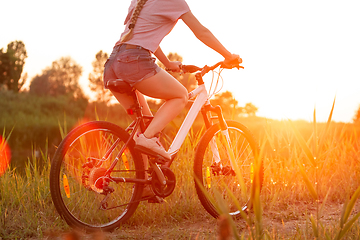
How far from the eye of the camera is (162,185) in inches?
109

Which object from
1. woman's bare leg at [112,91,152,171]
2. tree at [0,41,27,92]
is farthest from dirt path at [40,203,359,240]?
tree at [0,41,27,92]

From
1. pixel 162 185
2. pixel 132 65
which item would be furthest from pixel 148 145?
pixel 132 65

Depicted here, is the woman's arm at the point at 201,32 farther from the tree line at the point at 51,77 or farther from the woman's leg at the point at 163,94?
the tree line at the point at 51,77

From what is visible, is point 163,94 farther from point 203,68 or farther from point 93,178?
point 93,178

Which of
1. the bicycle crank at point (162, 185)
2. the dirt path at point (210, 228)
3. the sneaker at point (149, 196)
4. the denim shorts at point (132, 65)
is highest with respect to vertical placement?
the denim shorts at point (132, 65)

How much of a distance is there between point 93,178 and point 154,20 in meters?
1.24

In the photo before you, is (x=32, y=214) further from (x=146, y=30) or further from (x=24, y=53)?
(x=24, y=53)

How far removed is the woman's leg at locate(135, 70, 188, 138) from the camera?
252cm

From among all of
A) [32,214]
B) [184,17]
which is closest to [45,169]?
[32,214]

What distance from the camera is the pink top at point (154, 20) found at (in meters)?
2.48

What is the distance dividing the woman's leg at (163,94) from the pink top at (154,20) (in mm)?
230

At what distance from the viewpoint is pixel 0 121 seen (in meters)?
38.2

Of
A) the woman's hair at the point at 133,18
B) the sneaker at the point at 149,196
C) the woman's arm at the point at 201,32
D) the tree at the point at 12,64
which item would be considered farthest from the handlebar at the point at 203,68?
the tree at the point at 12,64

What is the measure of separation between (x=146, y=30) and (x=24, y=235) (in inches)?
72.2
